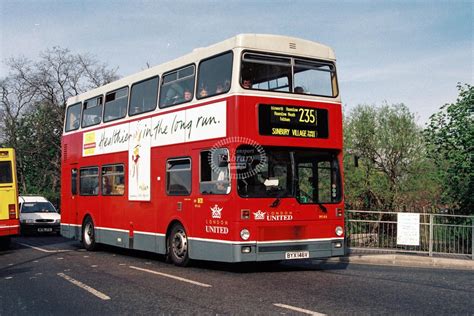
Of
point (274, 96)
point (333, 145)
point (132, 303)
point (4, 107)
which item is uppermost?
point (4, 107)

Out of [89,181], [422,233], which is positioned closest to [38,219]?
[89,181]

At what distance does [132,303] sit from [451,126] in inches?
535

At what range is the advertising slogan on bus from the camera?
38.9 ft

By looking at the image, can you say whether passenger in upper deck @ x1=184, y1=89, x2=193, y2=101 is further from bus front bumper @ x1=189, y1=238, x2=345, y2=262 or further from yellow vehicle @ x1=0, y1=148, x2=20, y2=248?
yellow vehicle @ x1=0, y1=148, x2=20, y2=248

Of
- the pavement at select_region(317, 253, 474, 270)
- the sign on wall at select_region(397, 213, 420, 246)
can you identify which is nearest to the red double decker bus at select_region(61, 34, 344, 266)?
the pavement at select_region(317, 253, 474, 270)

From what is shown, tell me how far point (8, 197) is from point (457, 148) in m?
14.0

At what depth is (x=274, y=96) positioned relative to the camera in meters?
11.5

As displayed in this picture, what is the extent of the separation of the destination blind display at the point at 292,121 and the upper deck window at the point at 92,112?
7.43 m

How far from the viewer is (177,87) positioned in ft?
43.6

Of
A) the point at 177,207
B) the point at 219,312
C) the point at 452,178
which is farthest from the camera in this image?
the point at 452,178

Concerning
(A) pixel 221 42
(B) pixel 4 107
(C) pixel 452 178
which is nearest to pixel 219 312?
(A) pixel 221 42

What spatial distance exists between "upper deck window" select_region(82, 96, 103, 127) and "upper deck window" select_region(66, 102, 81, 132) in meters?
0.47

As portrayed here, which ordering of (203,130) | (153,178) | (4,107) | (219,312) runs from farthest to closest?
(4,107)
(153,178)
(203,130)
(219,312)

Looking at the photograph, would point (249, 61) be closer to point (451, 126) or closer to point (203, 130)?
point (203, 130)
